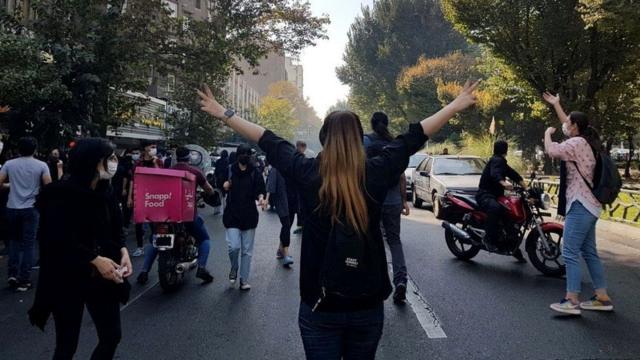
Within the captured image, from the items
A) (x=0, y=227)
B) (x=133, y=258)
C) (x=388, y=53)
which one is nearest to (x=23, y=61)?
(x=0, y=227)

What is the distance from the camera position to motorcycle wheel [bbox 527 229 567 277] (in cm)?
688

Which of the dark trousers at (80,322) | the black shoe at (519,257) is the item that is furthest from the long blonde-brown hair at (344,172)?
the black shoe at (519,257)

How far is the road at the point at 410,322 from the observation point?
4.29 metres

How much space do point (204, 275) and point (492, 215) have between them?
3.96 metres

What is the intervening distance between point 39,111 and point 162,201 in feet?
18.1

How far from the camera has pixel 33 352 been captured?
170 inches

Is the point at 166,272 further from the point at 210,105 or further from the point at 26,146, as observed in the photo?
the point at 210,105

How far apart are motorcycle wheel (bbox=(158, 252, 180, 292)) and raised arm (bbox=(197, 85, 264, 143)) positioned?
11.9 ft

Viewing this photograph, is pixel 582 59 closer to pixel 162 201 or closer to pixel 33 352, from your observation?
pixel 162 201

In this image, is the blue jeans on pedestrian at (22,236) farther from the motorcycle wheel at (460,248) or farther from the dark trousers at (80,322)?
the motorcycle wheel at (460,248)

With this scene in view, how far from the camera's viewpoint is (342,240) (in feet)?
7.07

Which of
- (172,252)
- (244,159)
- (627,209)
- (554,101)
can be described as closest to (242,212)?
(244,159)

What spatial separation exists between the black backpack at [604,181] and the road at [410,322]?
1209 millimetres

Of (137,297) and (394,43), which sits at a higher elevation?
(394,43)
